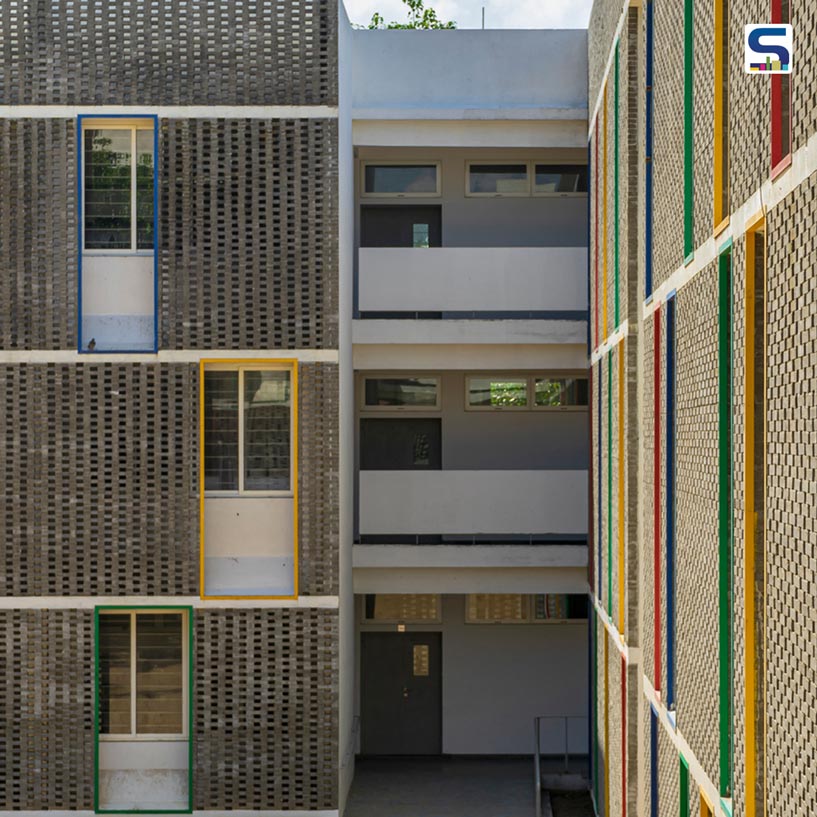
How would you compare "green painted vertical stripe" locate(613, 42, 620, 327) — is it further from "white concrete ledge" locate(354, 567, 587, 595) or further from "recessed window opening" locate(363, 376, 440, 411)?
"recessed window opening" locate(363, 376, 440, 411)

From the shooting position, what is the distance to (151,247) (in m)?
14.2

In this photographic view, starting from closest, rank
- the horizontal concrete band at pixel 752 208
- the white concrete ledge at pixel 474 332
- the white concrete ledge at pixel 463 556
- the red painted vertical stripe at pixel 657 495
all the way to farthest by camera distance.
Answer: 1. the horizontal concrete band at pixel 752 208
2. the red painted vertical stripe at pixel 657 495
3. the white concrete ledge at pixel 463 556
4. the white concrete ledge at pixel 474 332

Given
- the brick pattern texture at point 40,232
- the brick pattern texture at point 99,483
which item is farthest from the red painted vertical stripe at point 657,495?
the brick pattern texture at point 40,232

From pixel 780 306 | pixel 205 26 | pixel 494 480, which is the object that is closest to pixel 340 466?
pixel 494 480

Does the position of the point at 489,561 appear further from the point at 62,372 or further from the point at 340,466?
the point at 62,372

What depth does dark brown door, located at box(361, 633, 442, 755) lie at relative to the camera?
57.8 feet

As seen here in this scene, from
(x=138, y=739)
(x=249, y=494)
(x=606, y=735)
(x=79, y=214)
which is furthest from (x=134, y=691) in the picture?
(x=79, y=214)

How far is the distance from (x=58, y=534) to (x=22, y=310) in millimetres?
2552

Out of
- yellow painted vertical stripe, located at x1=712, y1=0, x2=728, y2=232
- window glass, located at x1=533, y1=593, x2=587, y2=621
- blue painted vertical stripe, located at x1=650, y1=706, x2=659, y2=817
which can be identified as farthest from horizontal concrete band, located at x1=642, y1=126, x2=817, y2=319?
window glass, located at x1=533, y1=593, x2=587, y2=621

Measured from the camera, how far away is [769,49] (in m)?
5.40

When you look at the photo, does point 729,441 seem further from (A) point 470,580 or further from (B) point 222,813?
(A) point 470,580

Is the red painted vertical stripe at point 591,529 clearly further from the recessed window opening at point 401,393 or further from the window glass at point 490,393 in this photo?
the recessed window opening at point 401,393

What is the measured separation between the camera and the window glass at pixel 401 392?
17.6 metres

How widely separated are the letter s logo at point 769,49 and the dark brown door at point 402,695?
12992mm
